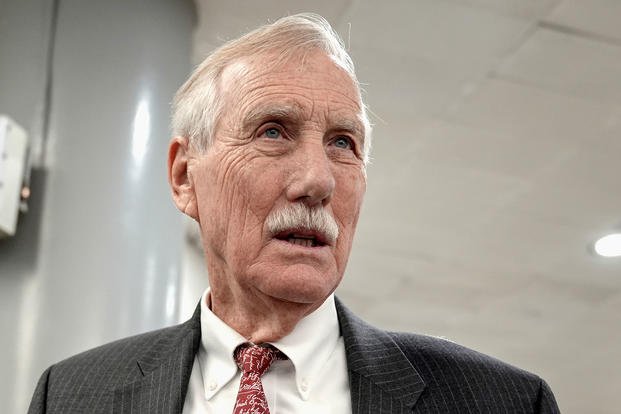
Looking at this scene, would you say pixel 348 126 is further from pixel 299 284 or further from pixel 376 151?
pixel 376 151

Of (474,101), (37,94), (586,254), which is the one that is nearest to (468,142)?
(474,101)

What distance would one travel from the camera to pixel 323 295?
1.34m

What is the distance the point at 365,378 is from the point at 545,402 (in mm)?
246

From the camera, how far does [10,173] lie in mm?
2523

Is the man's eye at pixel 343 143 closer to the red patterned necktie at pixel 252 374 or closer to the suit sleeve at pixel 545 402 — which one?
the red patterned necktie at pixel 252 374

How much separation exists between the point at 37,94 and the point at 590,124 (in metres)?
2.35

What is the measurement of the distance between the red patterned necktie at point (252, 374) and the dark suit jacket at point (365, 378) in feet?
0.28

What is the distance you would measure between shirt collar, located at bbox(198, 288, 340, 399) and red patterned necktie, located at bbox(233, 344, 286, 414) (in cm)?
1

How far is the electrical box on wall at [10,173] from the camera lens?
2480mm

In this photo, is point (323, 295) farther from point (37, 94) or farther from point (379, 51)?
point (379, 51)

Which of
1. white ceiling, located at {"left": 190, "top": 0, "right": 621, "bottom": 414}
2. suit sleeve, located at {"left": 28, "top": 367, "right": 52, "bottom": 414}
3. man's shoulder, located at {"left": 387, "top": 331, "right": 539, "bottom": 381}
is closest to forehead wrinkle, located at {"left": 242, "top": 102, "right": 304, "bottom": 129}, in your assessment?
man's shoulder, located at {"left": 387, "top": 331, "right": 539, "bottom": 381}

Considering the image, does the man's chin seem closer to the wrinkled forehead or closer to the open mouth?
the open mouth

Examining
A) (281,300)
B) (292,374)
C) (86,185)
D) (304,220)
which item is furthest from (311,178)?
(86,185)

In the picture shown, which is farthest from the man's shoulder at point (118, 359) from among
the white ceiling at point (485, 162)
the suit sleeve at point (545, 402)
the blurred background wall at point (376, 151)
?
the white ceiling at point (485, 162)
